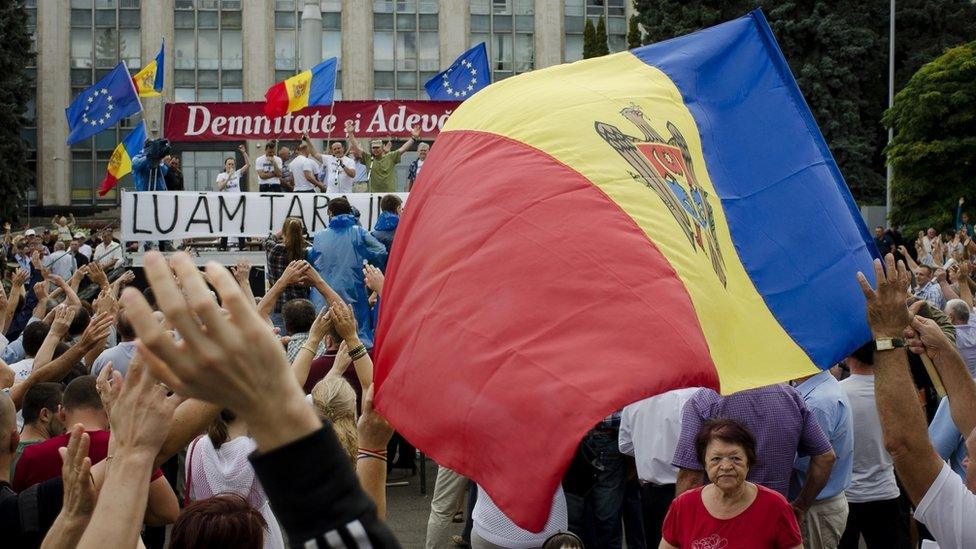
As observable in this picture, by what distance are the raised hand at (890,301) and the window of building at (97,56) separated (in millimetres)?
54071

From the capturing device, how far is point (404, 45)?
186ft

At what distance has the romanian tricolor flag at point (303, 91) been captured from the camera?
764 inches

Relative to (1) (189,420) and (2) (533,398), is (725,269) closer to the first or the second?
(2) (533,398)

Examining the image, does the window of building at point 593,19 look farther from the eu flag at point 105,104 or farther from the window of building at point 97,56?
the eu flag at point 105,104

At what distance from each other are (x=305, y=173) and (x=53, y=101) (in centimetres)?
4228

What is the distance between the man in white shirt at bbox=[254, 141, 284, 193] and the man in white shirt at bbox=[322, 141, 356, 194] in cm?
65

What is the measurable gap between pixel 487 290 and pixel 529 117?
113 centimetres

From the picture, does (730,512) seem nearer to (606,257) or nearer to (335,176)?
(606,257)

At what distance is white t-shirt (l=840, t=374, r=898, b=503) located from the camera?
6.49 meters

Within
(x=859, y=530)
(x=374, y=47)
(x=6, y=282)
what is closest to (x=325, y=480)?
(x=859, y=530)

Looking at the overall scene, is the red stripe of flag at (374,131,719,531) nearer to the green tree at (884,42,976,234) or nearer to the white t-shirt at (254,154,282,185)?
the white t-shirt at (254,154,282,185)

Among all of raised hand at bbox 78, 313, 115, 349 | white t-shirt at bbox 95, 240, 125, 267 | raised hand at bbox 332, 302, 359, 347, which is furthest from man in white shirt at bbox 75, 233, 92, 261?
raised hand at bbox 332, 302, 359, 347

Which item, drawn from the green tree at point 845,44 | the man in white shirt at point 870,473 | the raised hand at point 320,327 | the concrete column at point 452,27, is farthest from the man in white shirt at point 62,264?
the concrete column at point 452,27

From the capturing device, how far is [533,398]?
151 inches
